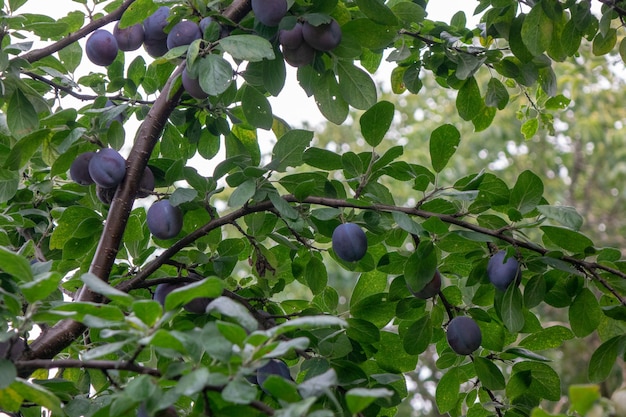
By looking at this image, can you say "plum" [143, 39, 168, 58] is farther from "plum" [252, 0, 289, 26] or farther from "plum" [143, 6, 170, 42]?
"plum" [252, 0, 289, 26]

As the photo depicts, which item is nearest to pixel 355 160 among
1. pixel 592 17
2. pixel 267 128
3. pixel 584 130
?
pixel 267 128

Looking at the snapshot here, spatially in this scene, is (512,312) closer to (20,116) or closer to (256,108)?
(256,108)

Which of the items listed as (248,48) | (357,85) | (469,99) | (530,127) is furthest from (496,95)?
(248,48)

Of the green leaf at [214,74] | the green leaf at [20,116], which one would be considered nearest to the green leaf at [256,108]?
the green leaf at [214,74]

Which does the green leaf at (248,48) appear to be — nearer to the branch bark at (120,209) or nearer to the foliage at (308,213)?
the foliage at (308,213)

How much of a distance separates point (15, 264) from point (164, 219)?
1.14 feet

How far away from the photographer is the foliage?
3.44 feet

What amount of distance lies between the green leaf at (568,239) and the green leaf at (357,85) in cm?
36

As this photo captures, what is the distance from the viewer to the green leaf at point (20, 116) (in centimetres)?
122

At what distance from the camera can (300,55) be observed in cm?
116

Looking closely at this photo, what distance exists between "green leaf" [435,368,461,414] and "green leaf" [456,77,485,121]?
509 millimetres

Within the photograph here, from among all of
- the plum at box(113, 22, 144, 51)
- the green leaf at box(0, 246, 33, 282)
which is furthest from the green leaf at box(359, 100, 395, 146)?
the green leaf at box(0, 246, 33, 282)

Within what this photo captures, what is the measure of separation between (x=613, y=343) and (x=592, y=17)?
57 centimetres

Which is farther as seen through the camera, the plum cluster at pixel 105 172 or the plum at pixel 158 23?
the plum at pixel 158 23
